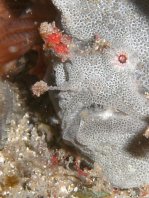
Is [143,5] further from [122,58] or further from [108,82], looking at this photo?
[108,82]

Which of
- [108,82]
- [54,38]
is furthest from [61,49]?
[108,82]

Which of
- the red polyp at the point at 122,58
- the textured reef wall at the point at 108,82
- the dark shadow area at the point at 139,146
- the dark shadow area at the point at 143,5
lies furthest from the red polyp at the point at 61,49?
the dark shadow area at the point at 139,146

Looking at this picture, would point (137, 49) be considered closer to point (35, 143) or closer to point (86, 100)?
point (86, 100)

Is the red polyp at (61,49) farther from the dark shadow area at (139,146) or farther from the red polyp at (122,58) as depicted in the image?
the dark shadow area at (139,146)

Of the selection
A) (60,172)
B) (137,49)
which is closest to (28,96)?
(60,172)

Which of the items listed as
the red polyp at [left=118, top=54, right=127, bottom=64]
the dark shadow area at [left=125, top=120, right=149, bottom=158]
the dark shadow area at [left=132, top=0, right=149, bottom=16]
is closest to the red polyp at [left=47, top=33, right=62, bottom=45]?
the red polyp at [left=118, top=54, right=127, bottom=64]
